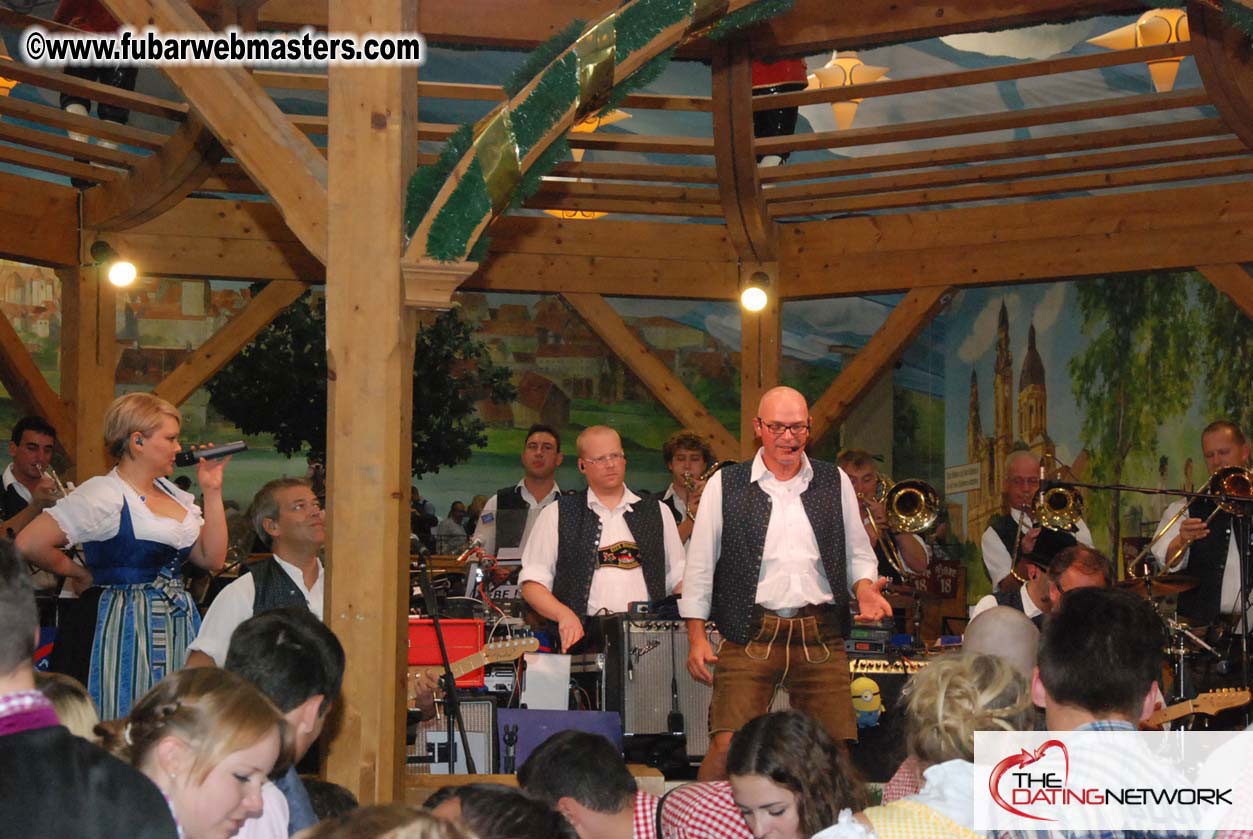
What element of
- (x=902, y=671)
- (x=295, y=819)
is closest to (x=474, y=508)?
(x=902, y=671)

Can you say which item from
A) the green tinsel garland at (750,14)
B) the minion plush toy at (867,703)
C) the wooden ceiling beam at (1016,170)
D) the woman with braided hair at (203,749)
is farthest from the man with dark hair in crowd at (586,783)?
the wooden ceiling beam at (1016,170)

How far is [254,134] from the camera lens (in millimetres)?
4523

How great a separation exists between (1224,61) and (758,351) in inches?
134

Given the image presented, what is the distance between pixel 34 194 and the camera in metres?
8.67

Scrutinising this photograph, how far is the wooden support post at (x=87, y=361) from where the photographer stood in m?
8.81

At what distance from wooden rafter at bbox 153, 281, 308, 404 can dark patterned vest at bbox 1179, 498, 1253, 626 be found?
5.58 meters

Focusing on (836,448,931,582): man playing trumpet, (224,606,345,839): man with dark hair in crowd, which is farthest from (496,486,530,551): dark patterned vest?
(224,606,345,839): man with dark hair in crowd

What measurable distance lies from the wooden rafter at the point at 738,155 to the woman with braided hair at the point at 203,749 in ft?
18.0

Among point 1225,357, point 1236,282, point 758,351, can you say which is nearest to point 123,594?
point 758,351

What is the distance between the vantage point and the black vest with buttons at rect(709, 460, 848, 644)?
545 centimetres

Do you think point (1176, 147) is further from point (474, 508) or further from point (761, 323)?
point (474, 508)

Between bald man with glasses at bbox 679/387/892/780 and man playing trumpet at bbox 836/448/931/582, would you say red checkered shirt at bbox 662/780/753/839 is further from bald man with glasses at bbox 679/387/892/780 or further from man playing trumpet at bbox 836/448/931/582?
man playing trumpet at bbox 836/448/931/582

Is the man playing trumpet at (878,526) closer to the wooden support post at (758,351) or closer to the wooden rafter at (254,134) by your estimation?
the wooden support post at (758,351)

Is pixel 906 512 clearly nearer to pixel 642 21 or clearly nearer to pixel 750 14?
pixel 750 14
